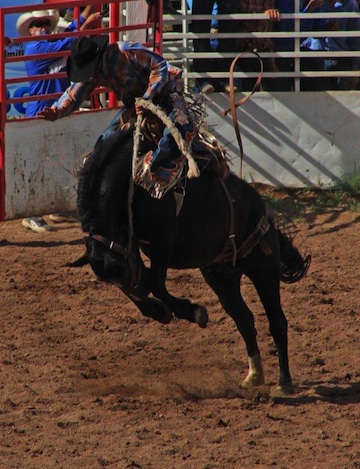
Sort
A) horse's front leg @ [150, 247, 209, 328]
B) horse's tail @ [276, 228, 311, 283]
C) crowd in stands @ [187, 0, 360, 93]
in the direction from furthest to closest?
1. crowd in stands @ [187, 0, 360, 93]
2. horse's tail @ [276, 228, 311, 283]
3. horse's front leg @ [150, 247, 209, 328]

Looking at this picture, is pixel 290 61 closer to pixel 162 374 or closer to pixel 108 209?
pixel 162 374

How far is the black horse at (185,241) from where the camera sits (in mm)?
6023

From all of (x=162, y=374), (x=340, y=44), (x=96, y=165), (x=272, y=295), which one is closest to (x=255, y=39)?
(x=340, y=44)

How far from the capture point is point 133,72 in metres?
6.09

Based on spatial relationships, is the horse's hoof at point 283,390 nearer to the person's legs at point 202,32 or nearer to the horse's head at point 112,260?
the horse's head at point 112,260

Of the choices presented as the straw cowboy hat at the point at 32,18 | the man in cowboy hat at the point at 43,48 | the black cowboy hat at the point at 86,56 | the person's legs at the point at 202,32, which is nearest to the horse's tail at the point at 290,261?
the black cowboy hat at the point at 86,56

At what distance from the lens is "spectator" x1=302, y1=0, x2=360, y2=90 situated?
37.7 ft

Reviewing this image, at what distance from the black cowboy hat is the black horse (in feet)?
1.32

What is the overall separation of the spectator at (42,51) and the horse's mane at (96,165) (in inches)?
165

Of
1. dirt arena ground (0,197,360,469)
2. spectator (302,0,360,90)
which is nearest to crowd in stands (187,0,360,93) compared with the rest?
spectator (302,0,360,90)

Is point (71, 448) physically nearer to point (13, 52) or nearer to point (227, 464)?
point (227, 464)

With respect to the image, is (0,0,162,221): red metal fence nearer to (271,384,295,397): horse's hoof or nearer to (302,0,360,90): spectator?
(302,0,360,90): spectator

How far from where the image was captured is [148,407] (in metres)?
6.33

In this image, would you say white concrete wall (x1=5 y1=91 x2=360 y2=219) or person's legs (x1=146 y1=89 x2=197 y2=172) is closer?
person's legs (x1=146 y1=89 x2=197 y2=172)
